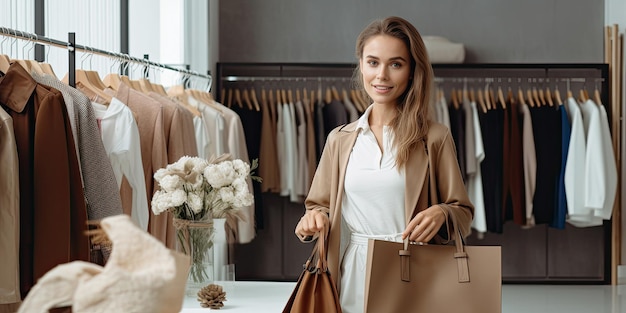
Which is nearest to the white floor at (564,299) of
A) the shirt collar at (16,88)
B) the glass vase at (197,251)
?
the glass vase at (197,251)

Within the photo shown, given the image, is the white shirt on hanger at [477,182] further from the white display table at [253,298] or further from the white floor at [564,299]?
the white display table at [253,298]

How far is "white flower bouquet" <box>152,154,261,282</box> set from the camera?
Result: 2.83 metres

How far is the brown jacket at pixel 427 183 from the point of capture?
2.32m

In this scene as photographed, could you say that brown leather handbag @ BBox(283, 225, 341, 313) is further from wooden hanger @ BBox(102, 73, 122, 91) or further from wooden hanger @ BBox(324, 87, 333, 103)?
wooden hanger @ BBox(324, 87, 333, 103)

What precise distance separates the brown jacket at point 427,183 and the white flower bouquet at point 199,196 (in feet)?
1.83

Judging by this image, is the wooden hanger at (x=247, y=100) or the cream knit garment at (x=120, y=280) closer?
the cream knit garment at (x=120, y=280)

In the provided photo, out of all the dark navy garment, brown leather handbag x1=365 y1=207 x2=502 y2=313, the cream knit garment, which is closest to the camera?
the cream knit garment

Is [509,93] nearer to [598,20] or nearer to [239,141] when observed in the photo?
[598,20]

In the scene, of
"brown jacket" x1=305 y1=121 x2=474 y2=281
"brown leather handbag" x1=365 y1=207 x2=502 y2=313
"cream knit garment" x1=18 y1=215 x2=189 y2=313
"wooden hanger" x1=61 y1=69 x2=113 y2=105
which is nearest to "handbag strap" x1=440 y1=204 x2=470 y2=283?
"brown leather handbag" x1=365 y1=207 x2=502 y2=313

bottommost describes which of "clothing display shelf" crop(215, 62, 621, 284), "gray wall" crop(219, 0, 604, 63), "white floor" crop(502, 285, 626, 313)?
"white floor" crop(502, 285, 626, 313)

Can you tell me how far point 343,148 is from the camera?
2.44m

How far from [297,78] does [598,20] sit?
8.90 ft

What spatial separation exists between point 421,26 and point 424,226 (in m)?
5.69

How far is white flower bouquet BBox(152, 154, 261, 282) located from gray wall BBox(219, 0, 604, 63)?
4799 millimetres
